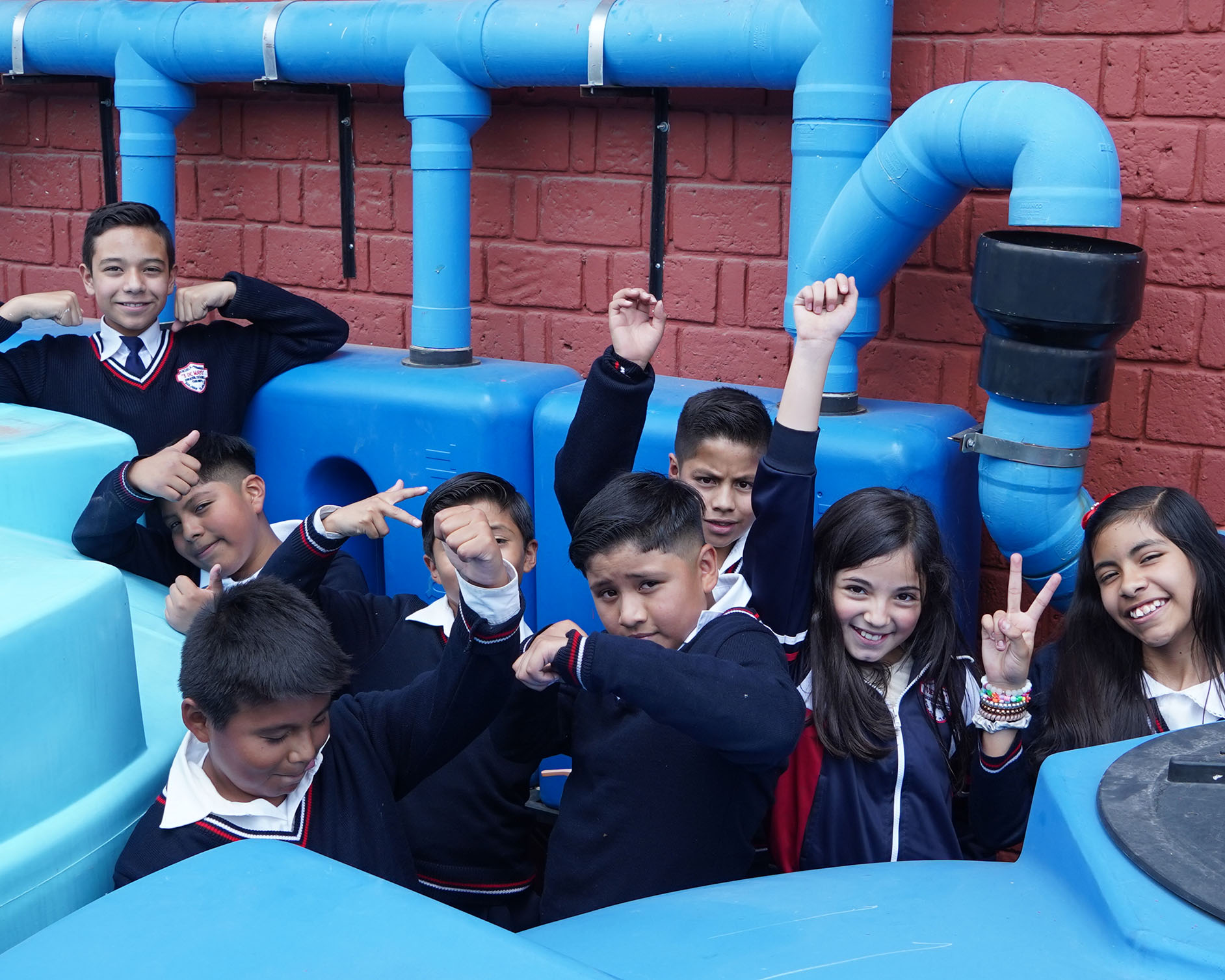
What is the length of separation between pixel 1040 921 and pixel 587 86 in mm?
1966

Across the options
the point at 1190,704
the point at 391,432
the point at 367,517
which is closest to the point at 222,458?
the point at 391,432

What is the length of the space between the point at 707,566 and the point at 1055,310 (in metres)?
0.65

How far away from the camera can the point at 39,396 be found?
2.69 metres

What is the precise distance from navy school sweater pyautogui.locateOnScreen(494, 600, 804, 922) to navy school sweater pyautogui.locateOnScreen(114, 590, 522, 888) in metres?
0.10

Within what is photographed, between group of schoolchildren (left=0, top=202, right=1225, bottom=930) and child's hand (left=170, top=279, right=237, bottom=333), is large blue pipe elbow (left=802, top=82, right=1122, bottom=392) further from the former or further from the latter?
child's hand (left=170, top=279, right=237, bottom=333)

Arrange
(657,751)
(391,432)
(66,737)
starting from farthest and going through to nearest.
Result: (391,432), (657,751), (66,737)

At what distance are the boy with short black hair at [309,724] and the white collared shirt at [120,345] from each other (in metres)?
1.28

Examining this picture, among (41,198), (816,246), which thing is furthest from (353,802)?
(41,198)

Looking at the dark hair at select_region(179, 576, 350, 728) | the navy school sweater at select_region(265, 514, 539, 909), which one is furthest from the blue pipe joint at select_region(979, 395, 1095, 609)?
the dark hair at select_region(179, 576, 350, 728)

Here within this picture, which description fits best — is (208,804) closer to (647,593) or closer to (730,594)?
(647,593)

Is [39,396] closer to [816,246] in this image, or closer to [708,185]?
[708,185]

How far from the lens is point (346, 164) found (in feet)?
10.1

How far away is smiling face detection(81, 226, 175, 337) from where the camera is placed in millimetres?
2666

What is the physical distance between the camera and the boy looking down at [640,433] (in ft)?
6.66
